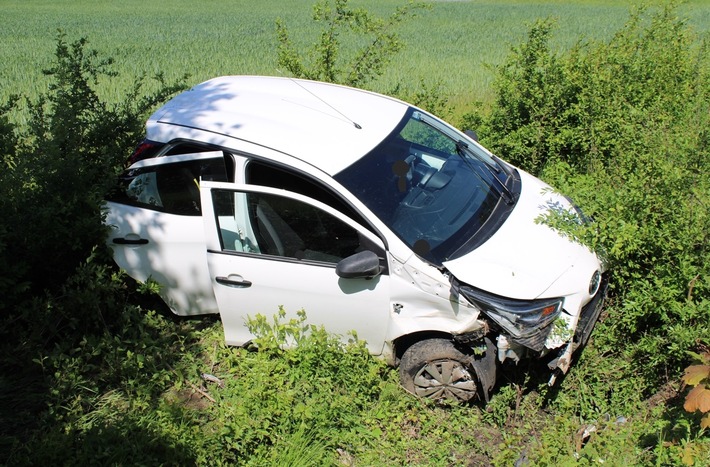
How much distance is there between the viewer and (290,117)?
537cm

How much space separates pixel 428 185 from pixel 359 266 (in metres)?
1.06

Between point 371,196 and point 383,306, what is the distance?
2.60 ft

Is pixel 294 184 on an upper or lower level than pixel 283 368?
upper

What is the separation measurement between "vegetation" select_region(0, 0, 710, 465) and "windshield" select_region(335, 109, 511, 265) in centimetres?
70

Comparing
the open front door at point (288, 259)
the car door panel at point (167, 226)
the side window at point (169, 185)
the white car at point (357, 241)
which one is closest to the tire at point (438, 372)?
the white car at point (357, 241)

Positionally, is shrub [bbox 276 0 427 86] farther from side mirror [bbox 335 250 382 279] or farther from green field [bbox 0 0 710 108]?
side mirror [bbox 335 250 382 279]

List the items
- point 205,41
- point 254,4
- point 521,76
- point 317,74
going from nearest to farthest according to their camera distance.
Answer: point 521,76
point 317,74
point 205,41
point 254,4

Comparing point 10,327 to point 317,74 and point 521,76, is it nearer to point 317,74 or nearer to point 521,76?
point 317,74

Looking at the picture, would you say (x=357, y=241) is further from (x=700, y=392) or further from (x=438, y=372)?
(x=700, y=392)

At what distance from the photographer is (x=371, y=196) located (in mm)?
4805

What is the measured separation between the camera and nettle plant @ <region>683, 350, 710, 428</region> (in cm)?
385

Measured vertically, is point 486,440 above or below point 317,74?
below

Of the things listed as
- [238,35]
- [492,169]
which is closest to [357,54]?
[492,169]

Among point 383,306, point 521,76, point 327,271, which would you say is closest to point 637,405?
point 383,306
